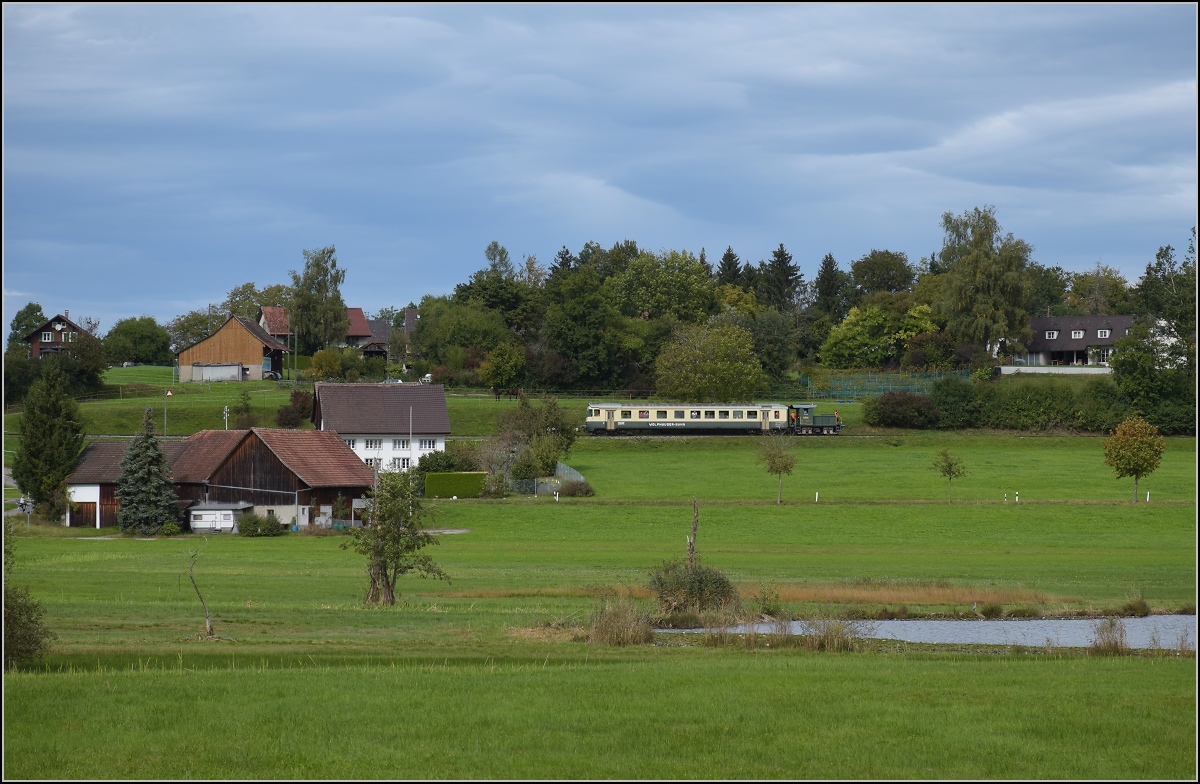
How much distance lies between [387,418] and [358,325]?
5685 cm

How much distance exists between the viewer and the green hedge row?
75312mm

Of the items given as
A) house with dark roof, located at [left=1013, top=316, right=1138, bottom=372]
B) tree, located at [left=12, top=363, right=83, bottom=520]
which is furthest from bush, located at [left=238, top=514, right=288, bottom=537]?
house with dark roof, located at [left=1013, top=316, right=1138, bottom=372]

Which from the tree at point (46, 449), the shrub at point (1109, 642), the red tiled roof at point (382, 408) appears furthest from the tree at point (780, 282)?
the shrub at point (1109, 642)

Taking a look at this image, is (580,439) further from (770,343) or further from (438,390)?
(770,343)

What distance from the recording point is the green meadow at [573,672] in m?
10.9

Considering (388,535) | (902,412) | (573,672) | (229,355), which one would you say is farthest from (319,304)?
(573,672)

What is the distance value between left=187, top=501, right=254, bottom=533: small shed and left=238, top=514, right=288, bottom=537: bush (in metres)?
0.87

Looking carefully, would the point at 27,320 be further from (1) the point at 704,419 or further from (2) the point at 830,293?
(2) the point at 830,293

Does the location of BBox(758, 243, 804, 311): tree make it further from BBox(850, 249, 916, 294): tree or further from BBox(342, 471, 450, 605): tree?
BBox(342, 471, 450, 605): tree

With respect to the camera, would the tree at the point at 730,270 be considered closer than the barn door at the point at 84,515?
No

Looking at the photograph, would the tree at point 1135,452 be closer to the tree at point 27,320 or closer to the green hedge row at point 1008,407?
the green hedge row at point 1008,407

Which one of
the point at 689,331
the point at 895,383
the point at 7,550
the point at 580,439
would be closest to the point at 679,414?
the point at 580,439

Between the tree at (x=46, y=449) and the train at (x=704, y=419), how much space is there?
33.3 meters

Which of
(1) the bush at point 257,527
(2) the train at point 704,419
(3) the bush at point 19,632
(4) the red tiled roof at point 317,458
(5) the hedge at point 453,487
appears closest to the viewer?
(3) the bush at point 19,632
